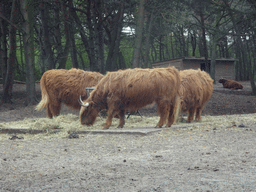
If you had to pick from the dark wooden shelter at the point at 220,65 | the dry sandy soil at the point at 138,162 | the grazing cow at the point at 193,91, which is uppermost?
the dark wooden shelter at the point at 220,65

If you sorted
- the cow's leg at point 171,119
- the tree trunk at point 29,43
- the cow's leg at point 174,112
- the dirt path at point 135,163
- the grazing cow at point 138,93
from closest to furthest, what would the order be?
the dirt path at point 135,163, the grazing cow at point 138,93, the cow's leg at point 174,112, the cow's leg at point 171,119, the tree trunk at point 29,43

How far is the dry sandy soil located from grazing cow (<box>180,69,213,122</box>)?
1304 mm

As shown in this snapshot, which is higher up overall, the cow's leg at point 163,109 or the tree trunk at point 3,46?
the tree trunk at point 3,46

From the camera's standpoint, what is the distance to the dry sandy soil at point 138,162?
11.0 feet

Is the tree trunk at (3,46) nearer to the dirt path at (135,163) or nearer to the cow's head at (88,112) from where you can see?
the cow's head at (88,112)

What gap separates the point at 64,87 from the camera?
29.8 ft

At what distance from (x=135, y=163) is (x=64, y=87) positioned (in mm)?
5205

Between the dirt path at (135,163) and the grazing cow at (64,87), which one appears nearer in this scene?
the dirt path at (135,163)

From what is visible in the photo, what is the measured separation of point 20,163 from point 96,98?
11.3 feet

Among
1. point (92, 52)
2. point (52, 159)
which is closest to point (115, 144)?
point (52, 159)

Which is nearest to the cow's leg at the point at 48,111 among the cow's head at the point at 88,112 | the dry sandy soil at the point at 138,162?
the cow's head at the point at 88,112

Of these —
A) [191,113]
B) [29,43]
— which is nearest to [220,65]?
[29,43]

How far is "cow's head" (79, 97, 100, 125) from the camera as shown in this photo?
307 inches

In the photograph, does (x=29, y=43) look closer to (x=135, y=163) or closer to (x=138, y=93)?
(x=138, y=93)
